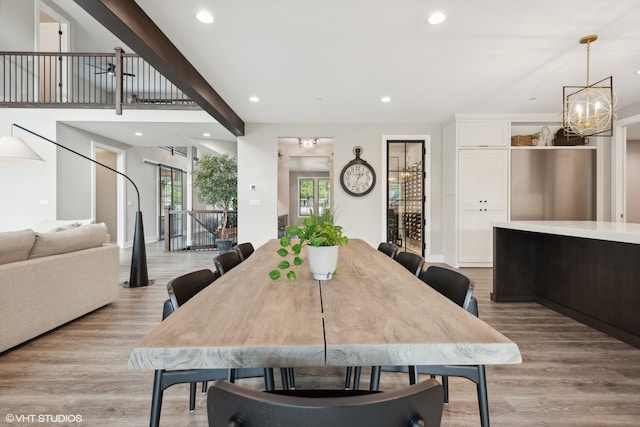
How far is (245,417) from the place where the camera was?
1.64 feet

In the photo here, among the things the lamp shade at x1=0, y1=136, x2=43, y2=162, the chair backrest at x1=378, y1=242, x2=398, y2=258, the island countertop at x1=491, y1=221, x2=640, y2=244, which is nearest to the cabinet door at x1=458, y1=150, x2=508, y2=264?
the island countertop at x1=491, y1=221, x2=640, y2=244

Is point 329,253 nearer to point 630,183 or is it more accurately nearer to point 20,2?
point 20,2

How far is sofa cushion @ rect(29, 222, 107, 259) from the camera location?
7.84 feet

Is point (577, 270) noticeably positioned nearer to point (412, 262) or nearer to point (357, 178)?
point (412, 262)

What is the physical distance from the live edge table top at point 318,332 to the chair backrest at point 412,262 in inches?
23.3

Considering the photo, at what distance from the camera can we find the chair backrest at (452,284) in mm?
1230

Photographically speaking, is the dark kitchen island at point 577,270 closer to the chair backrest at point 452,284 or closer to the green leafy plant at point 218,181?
the chair backrest at point 452,284

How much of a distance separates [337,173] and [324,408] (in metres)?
5.09

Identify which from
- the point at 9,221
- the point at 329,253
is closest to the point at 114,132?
the point at 9,221

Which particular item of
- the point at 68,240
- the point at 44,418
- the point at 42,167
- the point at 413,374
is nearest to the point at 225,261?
the point at 44,418

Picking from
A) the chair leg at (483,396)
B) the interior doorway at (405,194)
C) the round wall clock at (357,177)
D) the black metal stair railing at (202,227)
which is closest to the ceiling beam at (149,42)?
the round wall clock at (357,177)

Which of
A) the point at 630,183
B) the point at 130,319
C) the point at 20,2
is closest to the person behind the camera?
the point at 130,319

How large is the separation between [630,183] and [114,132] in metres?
10.9

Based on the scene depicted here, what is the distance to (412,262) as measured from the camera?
181cm
